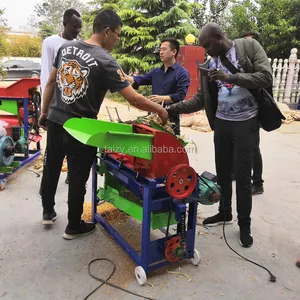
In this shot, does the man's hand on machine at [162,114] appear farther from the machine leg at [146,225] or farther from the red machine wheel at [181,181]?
the machine leg at [146,225]

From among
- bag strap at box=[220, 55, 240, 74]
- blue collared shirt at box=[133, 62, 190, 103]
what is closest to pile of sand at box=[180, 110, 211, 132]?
blue collared shirt at box=[133, 62, 190, 103]

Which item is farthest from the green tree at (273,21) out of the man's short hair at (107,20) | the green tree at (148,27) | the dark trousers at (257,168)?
the man's short hair at (107,20)

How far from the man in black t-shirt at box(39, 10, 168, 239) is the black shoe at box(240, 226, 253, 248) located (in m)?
1.17

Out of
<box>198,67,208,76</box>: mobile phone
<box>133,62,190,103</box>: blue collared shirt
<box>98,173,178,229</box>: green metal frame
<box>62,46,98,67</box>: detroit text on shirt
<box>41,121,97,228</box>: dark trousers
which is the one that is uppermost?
<box>62,46,98,67</box>: detroit text on shirt

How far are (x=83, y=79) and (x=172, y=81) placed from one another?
1.25m

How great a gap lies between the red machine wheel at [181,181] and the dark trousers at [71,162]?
757 mm

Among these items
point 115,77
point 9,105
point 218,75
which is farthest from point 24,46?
point 218,75

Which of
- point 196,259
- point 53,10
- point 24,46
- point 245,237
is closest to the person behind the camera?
point 196,259

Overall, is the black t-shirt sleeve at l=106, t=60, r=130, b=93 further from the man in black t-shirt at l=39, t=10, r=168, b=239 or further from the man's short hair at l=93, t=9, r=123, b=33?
the man's short hair at l=93, t=9, r=123, b=33

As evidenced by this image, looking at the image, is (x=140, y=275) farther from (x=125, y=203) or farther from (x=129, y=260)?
(x=125, y=203)

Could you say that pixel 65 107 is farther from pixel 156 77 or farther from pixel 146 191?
pixel 156 77

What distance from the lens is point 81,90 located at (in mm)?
2180

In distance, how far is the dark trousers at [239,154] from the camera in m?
2.41

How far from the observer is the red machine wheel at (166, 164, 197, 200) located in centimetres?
191
